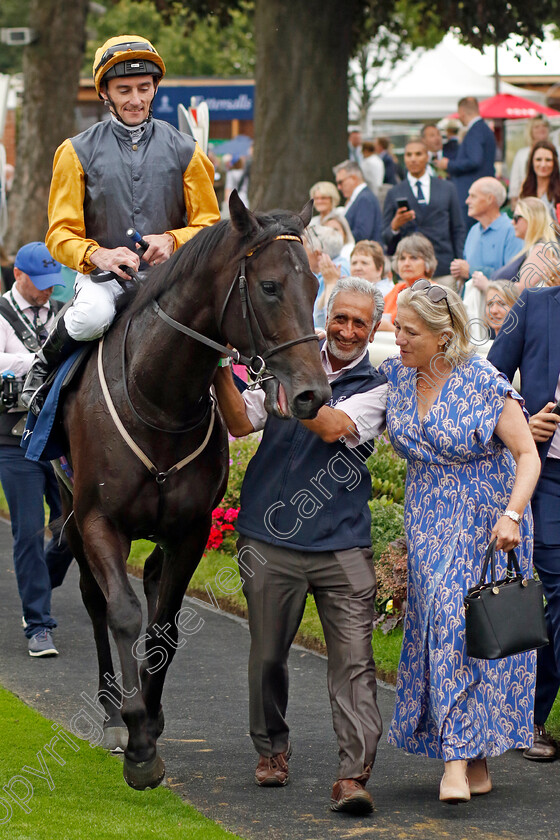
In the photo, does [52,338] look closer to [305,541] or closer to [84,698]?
[305,541]

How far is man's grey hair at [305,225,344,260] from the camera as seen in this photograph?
33.1ft

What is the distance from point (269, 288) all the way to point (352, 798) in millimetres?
1888

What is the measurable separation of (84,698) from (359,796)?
2074 millimetres

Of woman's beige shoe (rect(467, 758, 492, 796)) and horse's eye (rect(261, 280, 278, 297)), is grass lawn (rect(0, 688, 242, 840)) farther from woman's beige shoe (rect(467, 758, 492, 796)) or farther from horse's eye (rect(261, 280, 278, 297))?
horse's eye (rect(261, 280, 278, 297))

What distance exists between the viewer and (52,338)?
5.34 metres

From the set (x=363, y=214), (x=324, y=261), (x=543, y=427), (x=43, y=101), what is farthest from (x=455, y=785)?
(x=43, y=101)

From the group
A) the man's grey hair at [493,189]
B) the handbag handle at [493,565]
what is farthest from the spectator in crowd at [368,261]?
the handbag handle at [493,565]

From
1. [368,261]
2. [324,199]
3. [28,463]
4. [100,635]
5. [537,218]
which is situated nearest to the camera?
[100,635]

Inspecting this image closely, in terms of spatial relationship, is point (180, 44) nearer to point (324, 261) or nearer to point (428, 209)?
point (428, 209)

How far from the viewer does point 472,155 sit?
1373cm

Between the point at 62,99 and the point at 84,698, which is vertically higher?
the point at 62,99

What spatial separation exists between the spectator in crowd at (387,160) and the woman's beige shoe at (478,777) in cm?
1430

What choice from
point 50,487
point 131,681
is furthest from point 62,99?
point 131,681

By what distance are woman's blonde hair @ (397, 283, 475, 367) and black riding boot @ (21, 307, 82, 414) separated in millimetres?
1445
